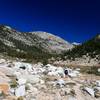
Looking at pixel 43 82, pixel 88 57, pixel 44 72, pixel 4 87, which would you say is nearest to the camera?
pixel 4 87

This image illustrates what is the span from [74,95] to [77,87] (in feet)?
5.81

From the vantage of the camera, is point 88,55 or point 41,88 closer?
point 41,88

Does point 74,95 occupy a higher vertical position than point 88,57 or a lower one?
lower

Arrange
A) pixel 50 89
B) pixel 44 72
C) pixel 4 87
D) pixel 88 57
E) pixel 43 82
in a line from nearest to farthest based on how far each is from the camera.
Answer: pixel 4 87, pixel 50 89, pixel 43 82, pixel 44 72, pixel 88 57

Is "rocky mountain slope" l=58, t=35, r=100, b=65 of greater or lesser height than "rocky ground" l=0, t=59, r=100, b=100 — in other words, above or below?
above

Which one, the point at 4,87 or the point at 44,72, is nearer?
the point at 4,87

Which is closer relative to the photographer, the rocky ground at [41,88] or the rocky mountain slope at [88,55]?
the rocky ground at [41,88]

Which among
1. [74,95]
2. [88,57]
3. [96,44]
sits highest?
[96,44]

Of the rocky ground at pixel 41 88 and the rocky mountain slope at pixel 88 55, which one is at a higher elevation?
the rocky mountain slope at pixel 88 55

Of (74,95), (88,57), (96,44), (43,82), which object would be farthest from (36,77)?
(96,44)

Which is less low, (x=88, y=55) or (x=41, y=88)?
(x=88, y=55)

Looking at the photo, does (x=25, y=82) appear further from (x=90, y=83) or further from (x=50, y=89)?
(x=90, y=83)

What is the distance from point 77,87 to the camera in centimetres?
2173

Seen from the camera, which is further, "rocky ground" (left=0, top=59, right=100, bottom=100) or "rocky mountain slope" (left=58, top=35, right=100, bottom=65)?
"rocky mountain slope" (left=58, top=35, right=100, bottom=65)
